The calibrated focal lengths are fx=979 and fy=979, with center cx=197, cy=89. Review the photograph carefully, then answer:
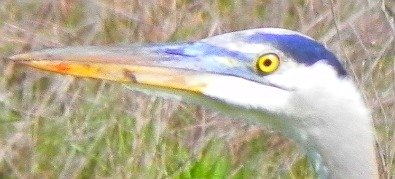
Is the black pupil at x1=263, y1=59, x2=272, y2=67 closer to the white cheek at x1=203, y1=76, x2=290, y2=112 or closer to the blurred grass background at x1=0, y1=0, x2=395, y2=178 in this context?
the white cheek at x1=203, y1=76, x2=290, y2=112

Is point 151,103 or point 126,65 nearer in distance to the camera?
point 126,65

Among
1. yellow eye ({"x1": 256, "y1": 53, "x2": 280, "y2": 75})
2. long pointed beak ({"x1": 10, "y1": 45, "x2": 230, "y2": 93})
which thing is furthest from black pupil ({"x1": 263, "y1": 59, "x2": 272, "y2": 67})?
long pointed beak ({"x1": 10, "y1": 45, "x2": 230, "y2": 93})

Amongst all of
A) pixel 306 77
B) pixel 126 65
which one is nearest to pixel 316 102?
pixel 306 77

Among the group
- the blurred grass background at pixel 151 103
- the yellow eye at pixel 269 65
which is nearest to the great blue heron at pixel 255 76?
the yellow eye at pixel 269 65

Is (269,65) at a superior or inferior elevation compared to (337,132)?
superior

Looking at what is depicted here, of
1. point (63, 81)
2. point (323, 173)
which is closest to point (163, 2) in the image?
point (63, 81)

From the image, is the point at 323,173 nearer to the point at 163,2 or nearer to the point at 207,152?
the point at 207,152

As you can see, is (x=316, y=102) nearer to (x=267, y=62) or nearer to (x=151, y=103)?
(x=267, y=62)
